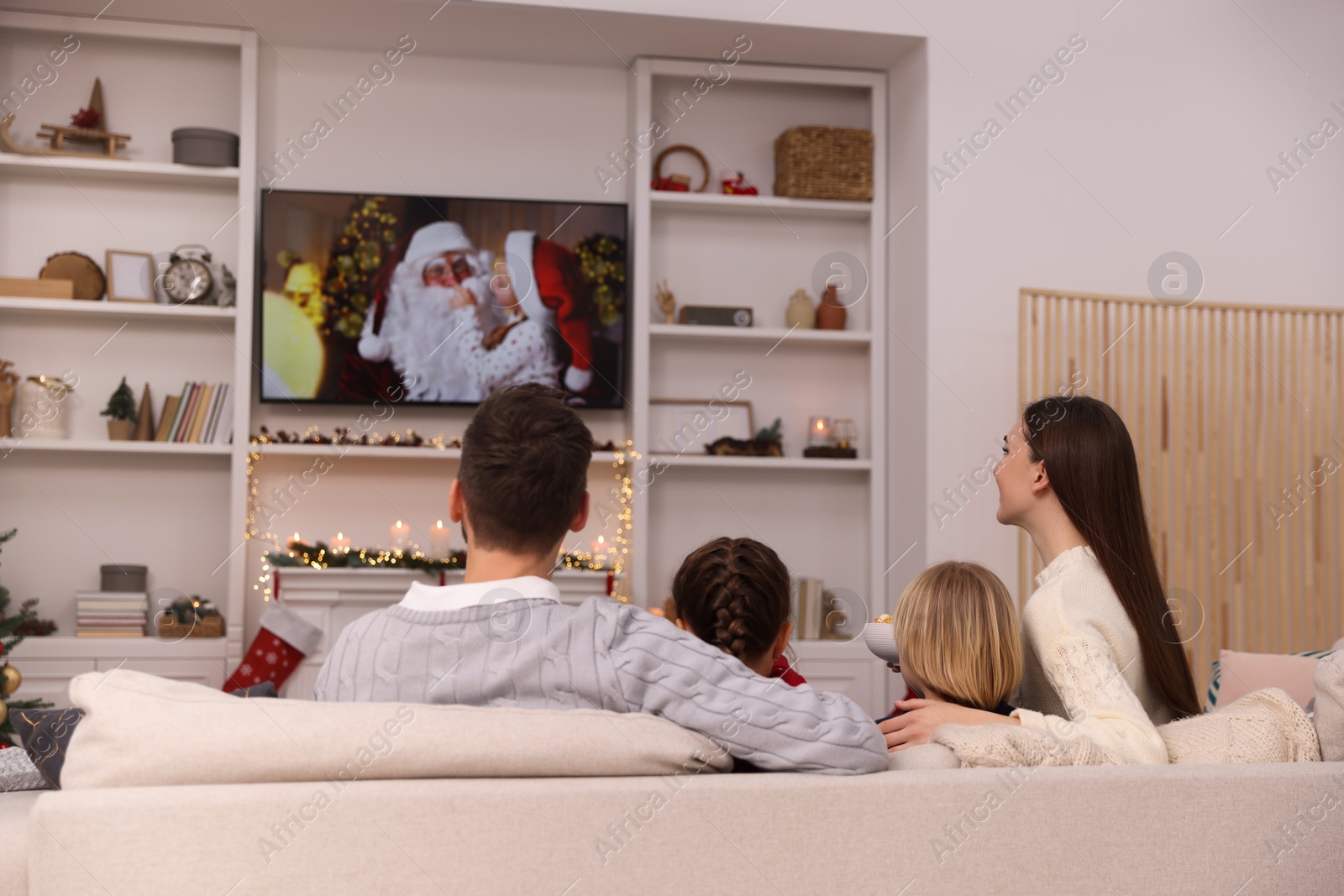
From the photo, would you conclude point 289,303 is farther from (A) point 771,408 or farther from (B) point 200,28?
(A) point 771,408

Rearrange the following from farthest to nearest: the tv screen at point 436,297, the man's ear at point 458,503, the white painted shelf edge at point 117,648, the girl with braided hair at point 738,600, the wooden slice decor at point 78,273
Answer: the tv screen at point 436,297, the wooden slice decor at point 78,273, the white painted shelf edge at point 117,648, the girl with braided hair at point 738,600, the man's ear at point 458,503

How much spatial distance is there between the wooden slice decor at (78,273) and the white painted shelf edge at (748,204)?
209cm

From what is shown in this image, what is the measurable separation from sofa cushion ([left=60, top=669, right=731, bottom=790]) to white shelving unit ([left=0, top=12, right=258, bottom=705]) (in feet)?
10.2

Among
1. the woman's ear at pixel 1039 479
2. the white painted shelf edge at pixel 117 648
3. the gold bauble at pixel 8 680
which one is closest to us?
the woman's ear at pixel 1039 479

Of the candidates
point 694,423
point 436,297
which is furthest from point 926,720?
point 436,297

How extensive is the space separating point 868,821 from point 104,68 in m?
4.35

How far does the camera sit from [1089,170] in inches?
171

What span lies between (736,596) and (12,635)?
3.09 m

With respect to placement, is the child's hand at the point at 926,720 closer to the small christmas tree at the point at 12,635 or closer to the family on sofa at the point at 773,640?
the family on sofa at the point at 773,640

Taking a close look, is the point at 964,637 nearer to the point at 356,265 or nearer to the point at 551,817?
the point at 551,817

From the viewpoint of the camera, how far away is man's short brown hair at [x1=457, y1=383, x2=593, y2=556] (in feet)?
4.94

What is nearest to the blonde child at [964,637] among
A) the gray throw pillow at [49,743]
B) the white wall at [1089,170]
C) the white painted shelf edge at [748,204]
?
the gray throw pillow at [49,743]

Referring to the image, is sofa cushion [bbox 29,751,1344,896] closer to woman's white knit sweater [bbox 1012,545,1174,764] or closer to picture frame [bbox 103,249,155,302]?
woman's white knit sweater [bbox 1012,545,1174,764]

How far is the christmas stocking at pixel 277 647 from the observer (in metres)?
4.01
